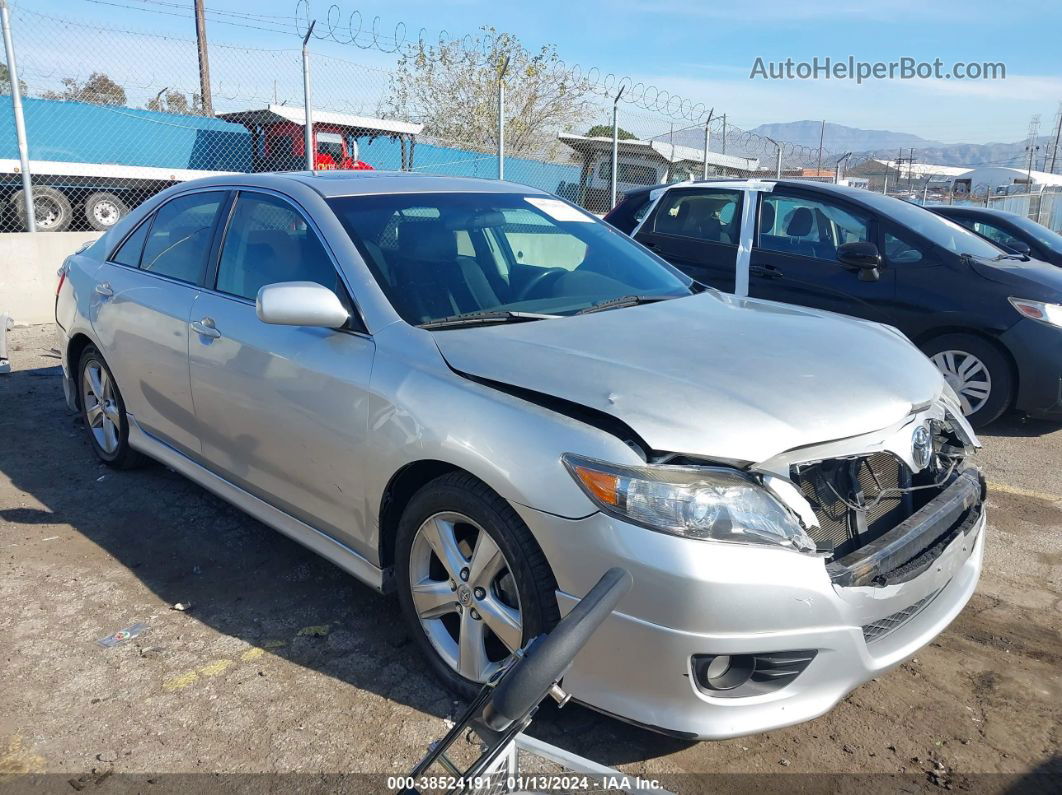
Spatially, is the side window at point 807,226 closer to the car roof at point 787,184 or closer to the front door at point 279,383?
the car roof at point 787,184

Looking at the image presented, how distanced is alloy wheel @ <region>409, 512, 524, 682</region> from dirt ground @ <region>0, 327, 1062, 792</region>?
198mm

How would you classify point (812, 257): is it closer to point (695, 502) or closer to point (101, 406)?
point (695, 502)

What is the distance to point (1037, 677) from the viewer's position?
288cm

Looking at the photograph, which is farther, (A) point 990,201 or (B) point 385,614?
(A) point 990,201

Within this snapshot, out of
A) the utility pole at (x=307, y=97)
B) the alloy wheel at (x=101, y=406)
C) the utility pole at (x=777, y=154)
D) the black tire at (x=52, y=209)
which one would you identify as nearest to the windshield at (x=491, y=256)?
the alloy wheel at (x=101, y=406)

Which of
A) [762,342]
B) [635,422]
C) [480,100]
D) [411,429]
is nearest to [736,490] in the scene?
[635,422]

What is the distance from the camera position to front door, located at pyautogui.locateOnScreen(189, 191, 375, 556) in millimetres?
2936

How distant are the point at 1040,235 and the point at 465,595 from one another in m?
9.95

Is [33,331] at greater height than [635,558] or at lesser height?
lesser

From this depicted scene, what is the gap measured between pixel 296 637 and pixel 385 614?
34 centimetres

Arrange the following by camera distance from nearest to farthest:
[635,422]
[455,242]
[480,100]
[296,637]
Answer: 1. [635,422]
2. [296,637]
3. [455,242]
4. [480,100]

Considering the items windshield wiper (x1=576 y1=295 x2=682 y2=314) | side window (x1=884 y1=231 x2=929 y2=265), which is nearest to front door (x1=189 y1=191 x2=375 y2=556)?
windshield wiper (x1=576 y1=295 x2=682 y2=314)

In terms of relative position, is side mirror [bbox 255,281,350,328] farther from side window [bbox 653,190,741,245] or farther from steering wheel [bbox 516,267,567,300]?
side window [bbox 653,190,741,245]

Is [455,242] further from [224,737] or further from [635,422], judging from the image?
[224,737]
